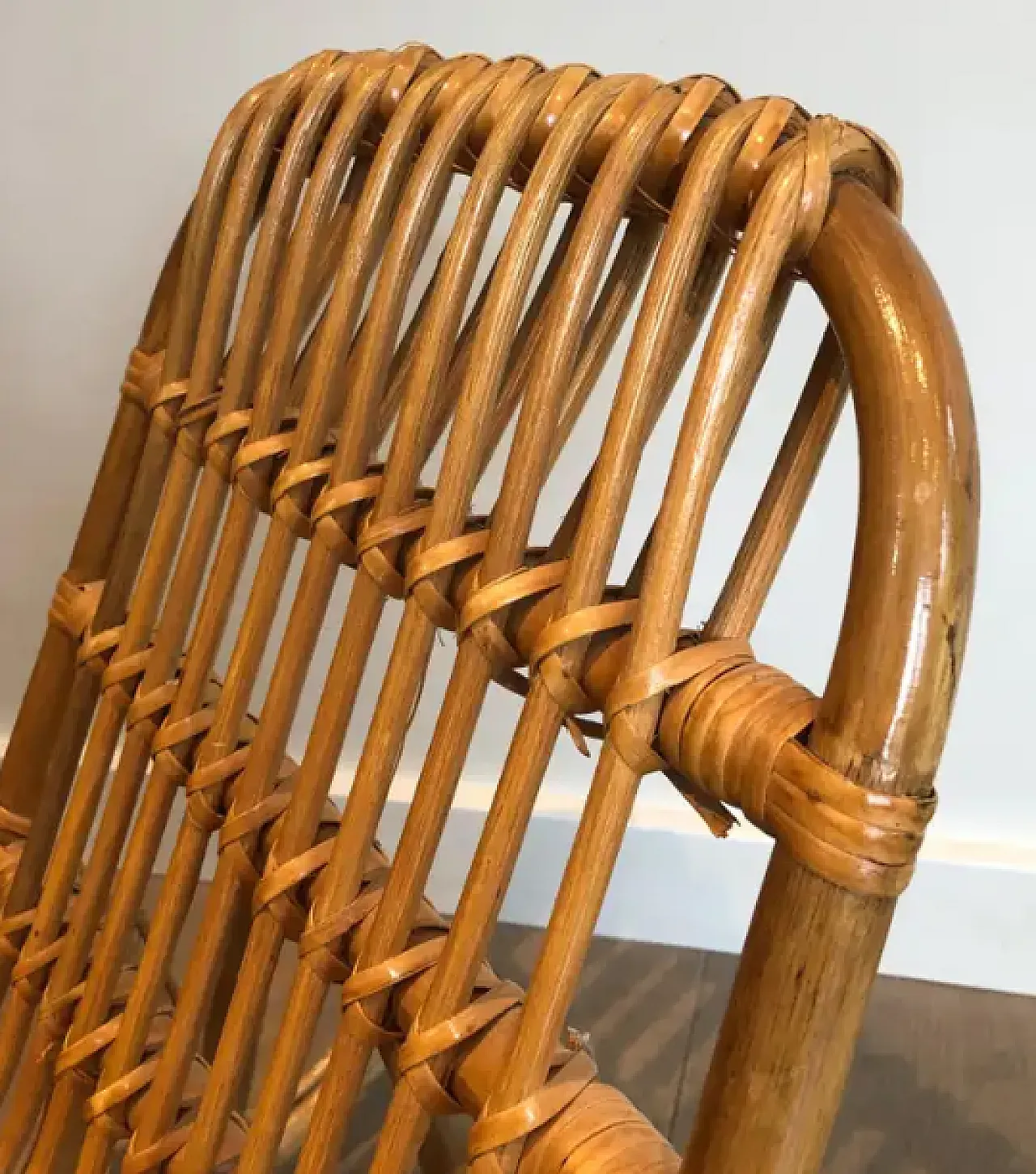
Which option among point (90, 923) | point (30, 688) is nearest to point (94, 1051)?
point (90, 923)

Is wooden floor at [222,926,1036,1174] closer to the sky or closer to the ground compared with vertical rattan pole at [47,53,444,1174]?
closer to the ground

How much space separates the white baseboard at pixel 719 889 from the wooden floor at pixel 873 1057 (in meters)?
0.02

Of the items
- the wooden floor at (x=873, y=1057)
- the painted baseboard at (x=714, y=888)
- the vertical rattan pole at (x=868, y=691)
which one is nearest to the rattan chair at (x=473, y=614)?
the vertical rattan pole at (x=868, y=691)

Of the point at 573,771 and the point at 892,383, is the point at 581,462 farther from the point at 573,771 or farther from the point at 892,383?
the point at 892,383

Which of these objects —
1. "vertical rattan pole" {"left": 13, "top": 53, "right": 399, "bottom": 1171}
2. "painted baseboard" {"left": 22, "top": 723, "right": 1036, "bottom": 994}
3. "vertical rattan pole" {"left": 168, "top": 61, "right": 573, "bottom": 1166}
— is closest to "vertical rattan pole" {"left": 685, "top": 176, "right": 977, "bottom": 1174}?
"vertical rattan pole" {"left": 168, "top": 61, "right": 573, "bottom": 1166}

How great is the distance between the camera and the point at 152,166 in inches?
34.9

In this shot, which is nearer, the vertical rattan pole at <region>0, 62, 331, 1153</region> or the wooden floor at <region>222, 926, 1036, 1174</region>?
the vertical rattan pole at <region>0, 62, 331, 1153</region>

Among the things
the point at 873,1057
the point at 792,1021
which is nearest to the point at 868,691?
the point at 792,1021

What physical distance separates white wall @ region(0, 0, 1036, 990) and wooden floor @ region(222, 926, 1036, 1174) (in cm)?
4

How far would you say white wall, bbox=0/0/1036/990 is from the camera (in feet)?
2.57

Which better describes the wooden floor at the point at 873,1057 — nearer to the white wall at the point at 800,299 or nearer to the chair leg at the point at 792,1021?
the white wall at the point at 800,299

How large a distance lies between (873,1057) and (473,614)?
730 mm

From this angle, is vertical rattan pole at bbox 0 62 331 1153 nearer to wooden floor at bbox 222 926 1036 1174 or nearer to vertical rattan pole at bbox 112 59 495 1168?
vertical rattan pole at bbox 112 59 495 1168

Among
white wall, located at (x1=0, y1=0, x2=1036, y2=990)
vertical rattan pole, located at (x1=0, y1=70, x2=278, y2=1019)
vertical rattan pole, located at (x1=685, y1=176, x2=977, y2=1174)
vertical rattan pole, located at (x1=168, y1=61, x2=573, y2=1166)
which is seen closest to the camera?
vertical rattan pole, located at (x1=685, y1=176, x2=977, y2=1174)
